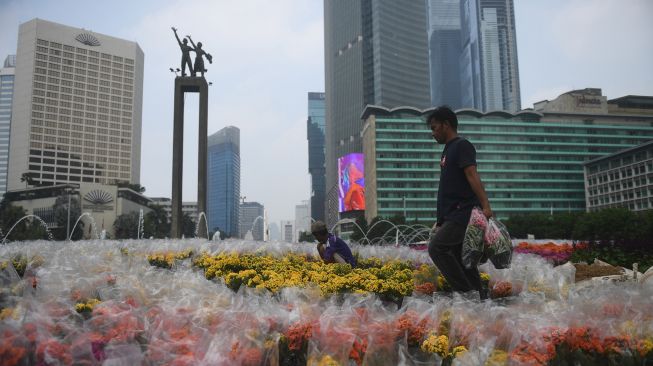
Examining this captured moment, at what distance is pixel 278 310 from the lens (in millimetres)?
3193

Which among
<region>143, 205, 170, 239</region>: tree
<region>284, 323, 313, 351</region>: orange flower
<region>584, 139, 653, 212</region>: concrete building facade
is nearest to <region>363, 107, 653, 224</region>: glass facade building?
<region>584, 139, 653, 212</region>: concrete building facade

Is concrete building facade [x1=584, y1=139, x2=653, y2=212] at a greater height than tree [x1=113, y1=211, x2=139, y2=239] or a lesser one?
greater

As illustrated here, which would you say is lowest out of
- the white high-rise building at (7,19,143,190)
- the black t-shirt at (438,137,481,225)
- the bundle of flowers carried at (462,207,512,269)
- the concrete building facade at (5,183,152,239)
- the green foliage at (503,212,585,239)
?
the green foliage at (503,212,585,239)

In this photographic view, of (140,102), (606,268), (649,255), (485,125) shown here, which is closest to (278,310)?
(606,268)

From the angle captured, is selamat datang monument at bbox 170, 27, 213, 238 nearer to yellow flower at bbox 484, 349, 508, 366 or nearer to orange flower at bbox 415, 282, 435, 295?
orange flower at bbox 415, 282, 435, 295

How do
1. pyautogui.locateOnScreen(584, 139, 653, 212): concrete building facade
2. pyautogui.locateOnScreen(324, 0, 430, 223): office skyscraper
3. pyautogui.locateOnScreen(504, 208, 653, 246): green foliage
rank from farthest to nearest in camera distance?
pyautogui.locateOnScreen(324, 0, 430, 223): office skyscraper
pyautogui.locateOnScreen(584, 139, 653, 212): concrete building facade
pyautogui.locateOnScreen(504, 208, 653, 246): green foliage

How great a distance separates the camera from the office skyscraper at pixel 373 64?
441 ft

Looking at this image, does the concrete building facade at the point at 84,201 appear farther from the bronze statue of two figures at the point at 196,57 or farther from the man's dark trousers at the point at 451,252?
the man's dark trousers at the point at 451,252

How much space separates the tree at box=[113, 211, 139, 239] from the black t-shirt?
97.2 meters

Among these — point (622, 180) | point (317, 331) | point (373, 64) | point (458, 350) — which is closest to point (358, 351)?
point (317, 331)

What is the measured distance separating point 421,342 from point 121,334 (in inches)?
69.4

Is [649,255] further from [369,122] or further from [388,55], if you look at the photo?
[388,55]

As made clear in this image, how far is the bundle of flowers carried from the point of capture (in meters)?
4.21

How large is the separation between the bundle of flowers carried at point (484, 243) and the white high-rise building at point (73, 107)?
132288 millimetres
